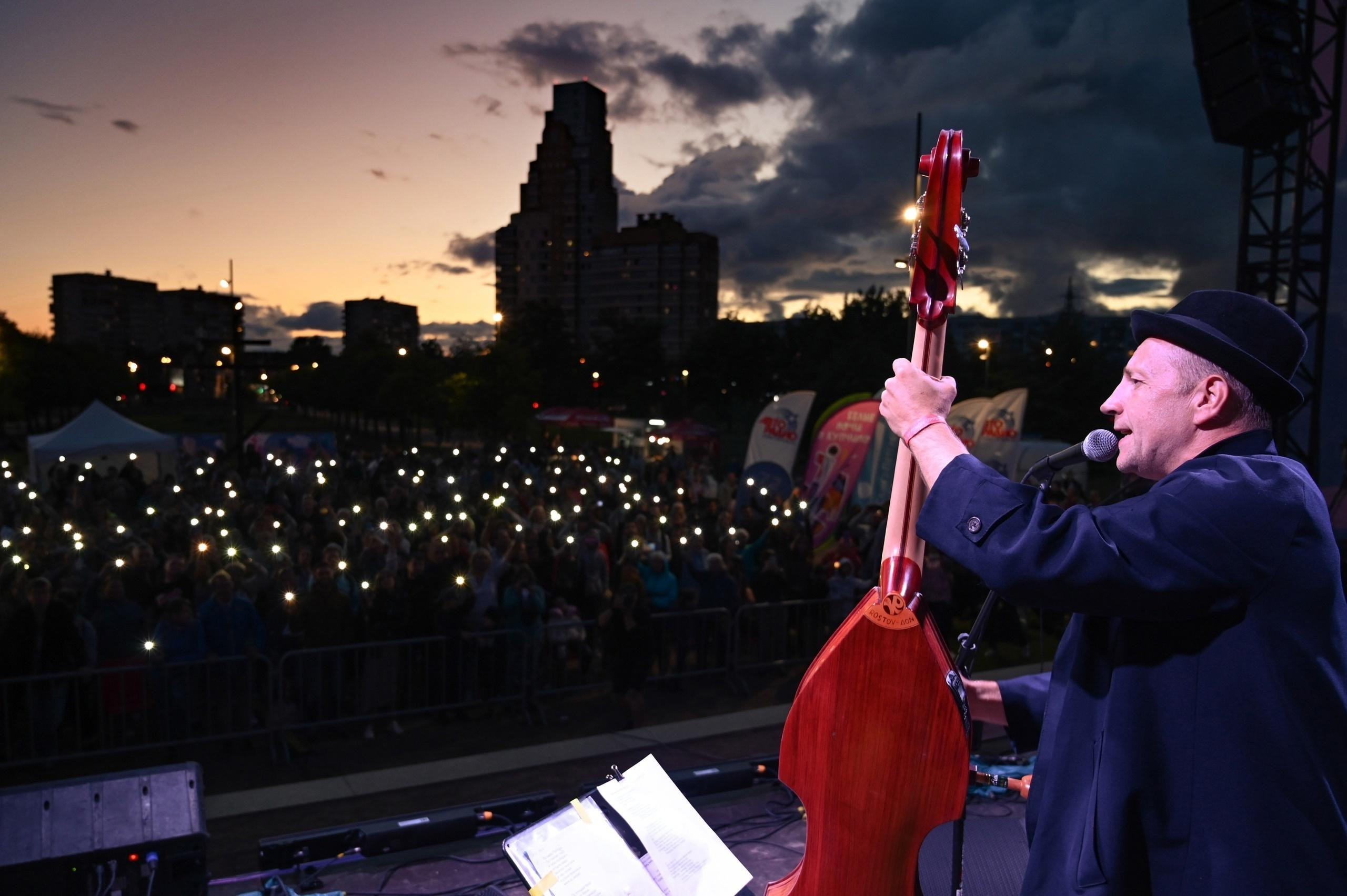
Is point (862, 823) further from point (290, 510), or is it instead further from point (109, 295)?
point (109, 295)

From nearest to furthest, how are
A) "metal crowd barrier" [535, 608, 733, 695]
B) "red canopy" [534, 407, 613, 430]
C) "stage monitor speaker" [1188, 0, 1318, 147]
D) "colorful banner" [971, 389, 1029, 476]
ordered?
"metal crowd barrier" [535, 608, 733, 695], "stage monitor speaker" [1188, 0, 1318, 147], "colorful banner" [971, 389, 1029, 476], "red canopy" [534, 407, 613, 430]

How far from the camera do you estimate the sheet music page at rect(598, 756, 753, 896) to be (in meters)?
2.46

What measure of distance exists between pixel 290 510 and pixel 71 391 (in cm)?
6438

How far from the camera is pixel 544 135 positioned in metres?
145

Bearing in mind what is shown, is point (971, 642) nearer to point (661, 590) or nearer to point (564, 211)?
point (661, 590)

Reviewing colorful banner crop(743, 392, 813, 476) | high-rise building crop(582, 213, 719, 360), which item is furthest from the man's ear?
high-rise building crop(582, 213, 719, 360)

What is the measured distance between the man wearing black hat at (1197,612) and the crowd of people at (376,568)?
6.58 metres

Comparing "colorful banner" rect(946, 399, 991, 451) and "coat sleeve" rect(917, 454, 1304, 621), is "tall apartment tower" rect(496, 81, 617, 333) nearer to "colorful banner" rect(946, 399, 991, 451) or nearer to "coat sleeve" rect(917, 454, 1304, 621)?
"colorful banner" rect(946, 399, 991, 451)

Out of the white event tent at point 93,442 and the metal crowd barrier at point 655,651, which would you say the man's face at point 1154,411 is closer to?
the metal crowd barrier at point 655,651

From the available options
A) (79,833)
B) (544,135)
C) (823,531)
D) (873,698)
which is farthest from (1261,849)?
(544,135)

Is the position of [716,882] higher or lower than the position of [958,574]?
higher

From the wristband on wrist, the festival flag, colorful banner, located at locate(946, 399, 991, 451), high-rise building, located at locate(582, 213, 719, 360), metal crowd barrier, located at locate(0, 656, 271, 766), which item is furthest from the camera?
high-rise building, located at locate(582, 213, 719, 360)

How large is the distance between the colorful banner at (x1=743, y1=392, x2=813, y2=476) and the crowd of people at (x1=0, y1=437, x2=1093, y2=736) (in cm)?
137

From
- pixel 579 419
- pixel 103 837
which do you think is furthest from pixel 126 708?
pixel 579 419
